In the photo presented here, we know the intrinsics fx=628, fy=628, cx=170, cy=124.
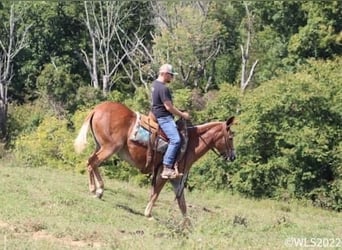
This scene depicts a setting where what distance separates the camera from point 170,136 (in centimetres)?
962

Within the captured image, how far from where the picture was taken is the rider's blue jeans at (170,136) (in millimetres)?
9624

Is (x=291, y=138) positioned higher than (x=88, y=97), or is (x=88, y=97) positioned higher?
(x=291, y=138)

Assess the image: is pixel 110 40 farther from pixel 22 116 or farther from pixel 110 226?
pixel 110 226

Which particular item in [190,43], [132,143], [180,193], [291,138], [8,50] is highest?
[132,143]

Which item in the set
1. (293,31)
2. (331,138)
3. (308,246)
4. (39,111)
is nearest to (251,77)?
(293,31)

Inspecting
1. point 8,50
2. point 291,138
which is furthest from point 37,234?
point 8,50

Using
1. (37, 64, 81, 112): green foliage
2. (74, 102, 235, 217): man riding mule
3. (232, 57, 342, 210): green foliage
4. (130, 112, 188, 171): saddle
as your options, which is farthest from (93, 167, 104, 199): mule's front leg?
(37, 64, 81, 112): green foliage

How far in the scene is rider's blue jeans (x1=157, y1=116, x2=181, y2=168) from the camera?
9624 mm

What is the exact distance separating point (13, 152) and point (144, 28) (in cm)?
1449

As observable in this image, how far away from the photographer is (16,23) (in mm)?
37969

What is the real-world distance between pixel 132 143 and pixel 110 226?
2012mm

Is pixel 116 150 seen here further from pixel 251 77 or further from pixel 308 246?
pixel 251 77

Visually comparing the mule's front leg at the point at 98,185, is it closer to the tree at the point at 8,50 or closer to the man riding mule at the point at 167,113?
the man riding mule at the point at 167,113

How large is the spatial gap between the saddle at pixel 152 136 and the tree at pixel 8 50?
26021mm
